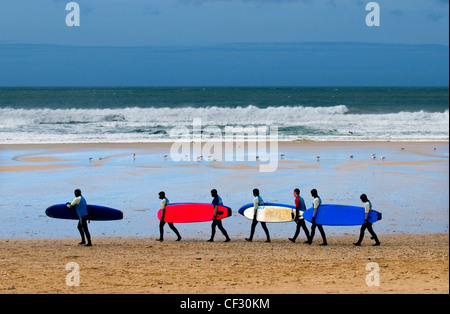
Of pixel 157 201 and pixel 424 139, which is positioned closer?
pixel 157 201

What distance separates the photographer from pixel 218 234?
12.7 metres

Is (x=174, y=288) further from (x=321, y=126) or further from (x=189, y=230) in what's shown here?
(x=321, y=126)

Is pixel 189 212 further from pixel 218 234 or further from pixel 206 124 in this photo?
pixel 206 124

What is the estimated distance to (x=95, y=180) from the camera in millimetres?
17969

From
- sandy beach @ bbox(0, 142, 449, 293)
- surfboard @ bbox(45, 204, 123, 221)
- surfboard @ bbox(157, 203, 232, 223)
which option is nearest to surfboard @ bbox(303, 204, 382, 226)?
sandy beach @ bbox(0, 142, 449, 293)

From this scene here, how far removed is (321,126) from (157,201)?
26431 mm

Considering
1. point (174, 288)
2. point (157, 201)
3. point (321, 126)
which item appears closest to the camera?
point (174, 288)

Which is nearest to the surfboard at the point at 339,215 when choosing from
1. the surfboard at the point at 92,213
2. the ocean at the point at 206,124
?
the surfboard at the point at 92,213

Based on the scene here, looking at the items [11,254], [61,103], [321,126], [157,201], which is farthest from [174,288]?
[61,103]
